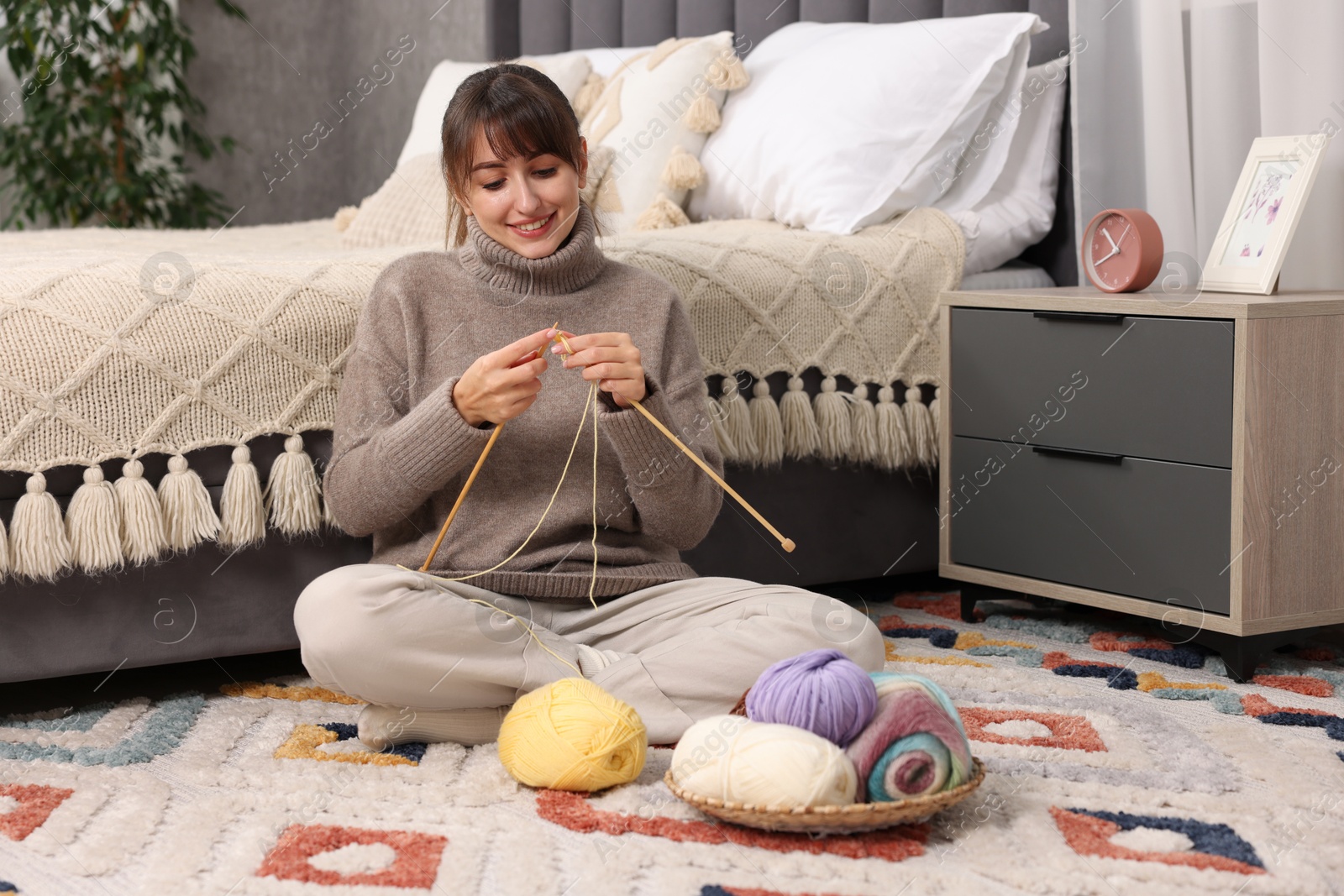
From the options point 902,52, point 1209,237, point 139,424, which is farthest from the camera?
point 902,52

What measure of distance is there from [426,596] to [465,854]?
0.28m

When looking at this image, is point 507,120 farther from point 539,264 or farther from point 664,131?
point 664,131

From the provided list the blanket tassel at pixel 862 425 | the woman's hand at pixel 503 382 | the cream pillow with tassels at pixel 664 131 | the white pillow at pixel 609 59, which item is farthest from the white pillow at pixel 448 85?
the woman's hand at pixel 503 382

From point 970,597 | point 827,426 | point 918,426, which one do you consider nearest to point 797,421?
point 827,426

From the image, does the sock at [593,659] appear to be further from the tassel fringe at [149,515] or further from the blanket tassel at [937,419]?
the blanket tassel at [937,419]

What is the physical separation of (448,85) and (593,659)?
1.74 metres

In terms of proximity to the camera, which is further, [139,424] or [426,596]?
[139,424]

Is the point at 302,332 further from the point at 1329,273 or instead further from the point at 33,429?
the point at 1329,273

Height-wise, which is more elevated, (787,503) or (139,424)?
(139,424)

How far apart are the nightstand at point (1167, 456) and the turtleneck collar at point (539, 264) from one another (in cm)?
59

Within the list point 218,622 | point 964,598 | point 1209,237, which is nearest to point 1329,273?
point 1209,237

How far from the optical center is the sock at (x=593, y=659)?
124 centimetres

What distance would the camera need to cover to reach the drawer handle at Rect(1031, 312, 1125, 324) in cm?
150

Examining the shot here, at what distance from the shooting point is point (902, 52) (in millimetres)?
1900
